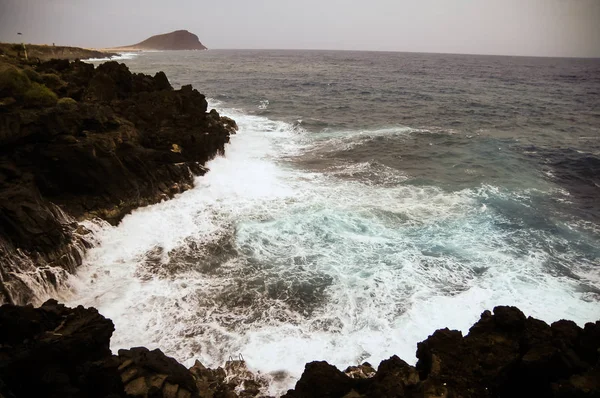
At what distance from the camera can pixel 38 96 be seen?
19.1 meters

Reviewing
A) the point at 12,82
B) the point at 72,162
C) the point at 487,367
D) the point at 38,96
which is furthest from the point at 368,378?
the point at 12,82

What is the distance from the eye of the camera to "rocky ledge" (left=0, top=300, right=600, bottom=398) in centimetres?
664

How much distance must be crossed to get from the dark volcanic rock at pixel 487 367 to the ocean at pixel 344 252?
7.80 ft

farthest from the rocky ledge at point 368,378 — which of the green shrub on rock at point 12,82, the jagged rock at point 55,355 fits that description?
the green shrub on rock at point 12,82

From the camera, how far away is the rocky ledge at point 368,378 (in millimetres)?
6641

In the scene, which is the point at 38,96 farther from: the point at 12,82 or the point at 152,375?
the point at 152,375

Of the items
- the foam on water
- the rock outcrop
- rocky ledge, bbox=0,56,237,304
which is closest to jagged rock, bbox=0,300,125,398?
the rock outcrop

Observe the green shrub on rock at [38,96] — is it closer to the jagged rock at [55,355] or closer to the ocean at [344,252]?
the ocean at [344,252]

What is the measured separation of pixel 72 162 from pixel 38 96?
6.69 metres

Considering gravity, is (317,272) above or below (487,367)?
below

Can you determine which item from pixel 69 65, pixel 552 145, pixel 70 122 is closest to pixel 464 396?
pixel 70 122

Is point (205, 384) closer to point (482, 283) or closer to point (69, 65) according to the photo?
point (482, 283)

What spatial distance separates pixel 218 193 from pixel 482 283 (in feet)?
46.4

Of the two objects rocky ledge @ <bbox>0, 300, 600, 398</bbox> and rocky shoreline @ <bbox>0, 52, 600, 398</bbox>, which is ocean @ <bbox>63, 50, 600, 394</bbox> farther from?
rocky ledge @ <bbox>0, 300, 600, 398</bbox>
